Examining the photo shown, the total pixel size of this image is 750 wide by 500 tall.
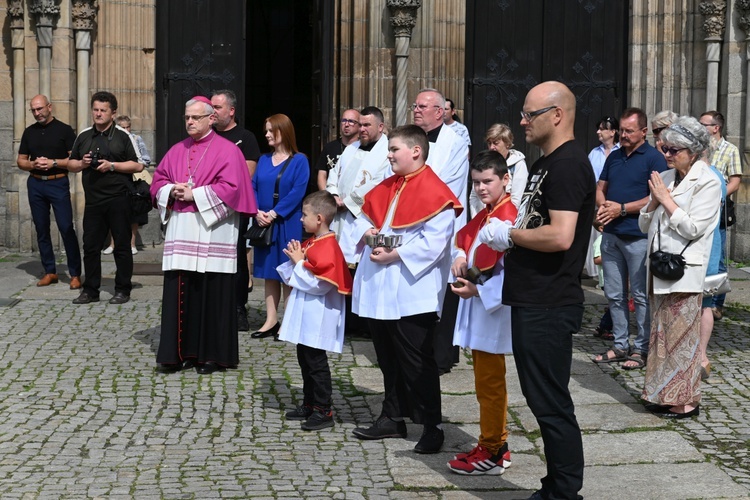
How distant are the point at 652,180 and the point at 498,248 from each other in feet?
6.88

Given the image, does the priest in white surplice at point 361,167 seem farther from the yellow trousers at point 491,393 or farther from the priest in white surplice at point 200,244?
the yellow trousers at point 491,393

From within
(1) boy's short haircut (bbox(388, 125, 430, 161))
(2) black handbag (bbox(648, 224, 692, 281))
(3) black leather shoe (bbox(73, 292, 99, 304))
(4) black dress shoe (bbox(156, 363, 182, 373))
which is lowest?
(4) black dress shoe (bbox(156, 363, 182, 373))

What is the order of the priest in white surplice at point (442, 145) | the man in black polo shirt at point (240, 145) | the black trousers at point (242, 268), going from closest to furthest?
the priest in white surplice at point (442, 145) < the man in black polo shirt at point (240, 145) < the black trousers at point (242, 268)

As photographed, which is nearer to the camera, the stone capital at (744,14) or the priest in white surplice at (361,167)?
the priest in white surplice at (361,167)

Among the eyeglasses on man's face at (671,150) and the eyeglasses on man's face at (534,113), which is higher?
the eyeglasses on man's face at (534,113)

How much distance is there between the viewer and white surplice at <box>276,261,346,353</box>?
22.3ft

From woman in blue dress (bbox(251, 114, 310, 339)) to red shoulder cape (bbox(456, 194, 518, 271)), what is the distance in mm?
3317

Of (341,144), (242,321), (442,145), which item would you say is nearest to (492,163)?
(442,145)

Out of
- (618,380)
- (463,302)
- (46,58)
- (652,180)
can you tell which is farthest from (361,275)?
(46,58)

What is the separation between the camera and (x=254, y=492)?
5660 mm

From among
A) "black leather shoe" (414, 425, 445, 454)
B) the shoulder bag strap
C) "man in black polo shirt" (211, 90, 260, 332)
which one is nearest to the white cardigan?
"black leather shoe" (414, 425, 445, 454)

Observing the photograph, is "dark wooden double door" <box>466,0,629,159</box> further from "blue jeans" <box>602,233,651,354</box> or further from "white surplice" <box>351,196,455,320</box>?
"white surplice" <box>351,196,455,320</box>

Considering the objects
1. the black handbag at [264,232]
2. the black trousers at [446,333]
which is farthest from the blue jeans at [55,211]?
the black trousers at [446,333]

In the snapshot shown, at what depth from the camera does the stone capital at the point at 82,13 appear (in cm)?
1313
